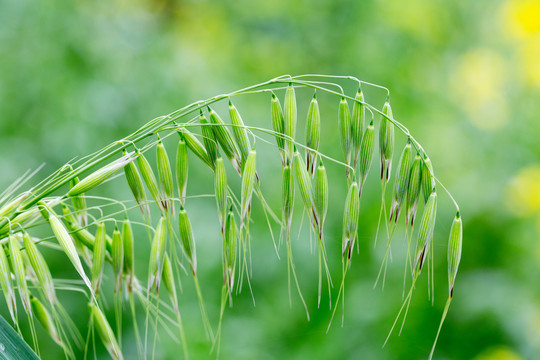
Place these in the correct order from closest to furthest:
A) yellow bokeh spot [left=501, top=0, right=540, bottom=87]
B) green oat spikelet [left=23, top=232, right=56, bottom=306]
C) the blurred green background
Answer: green oat spikelet [left=23, top=232, right=56, bottom=306] < the blurred green background < yellow bokeh spot [left=501, top=0, right=540, bottom=87]

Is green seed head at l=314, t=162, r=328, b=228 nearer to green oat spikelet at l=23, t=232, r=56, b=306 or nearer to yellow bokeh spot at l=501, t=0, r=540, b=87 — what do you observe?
green oat spikelet at l=23, t=232, r=56, b=306

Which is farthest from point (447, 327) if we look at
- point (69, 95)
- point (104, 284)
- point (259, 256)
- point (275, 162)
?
point (69, 95)

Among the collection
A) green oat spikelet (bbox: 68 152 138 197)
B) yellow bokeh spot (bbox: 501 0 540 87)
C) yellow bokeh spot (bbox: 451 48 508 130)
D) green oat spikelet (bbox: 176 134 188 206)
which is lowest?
green oat spikelet (bbox: 68 152 138 197)

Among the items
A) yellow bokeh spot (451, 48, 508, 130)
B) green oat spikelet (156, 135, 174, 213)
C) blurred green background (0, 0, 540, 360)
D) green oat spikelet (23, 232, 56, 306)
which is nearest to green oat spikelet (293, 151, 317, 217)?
green oat spikelet (156, 135, 174, 213)

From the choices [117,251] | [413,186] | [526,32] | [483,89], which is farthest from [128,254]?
[526,32]

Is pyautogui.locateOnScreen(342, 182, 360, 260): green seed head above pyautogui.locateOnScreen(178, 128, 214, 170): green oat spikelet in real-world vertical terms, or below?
Answer: below

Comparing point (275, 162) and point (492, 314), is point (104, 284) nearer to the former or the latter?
point (275, 162)

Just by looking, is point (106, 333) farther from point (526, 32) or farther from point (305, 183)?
point (526, 32)
